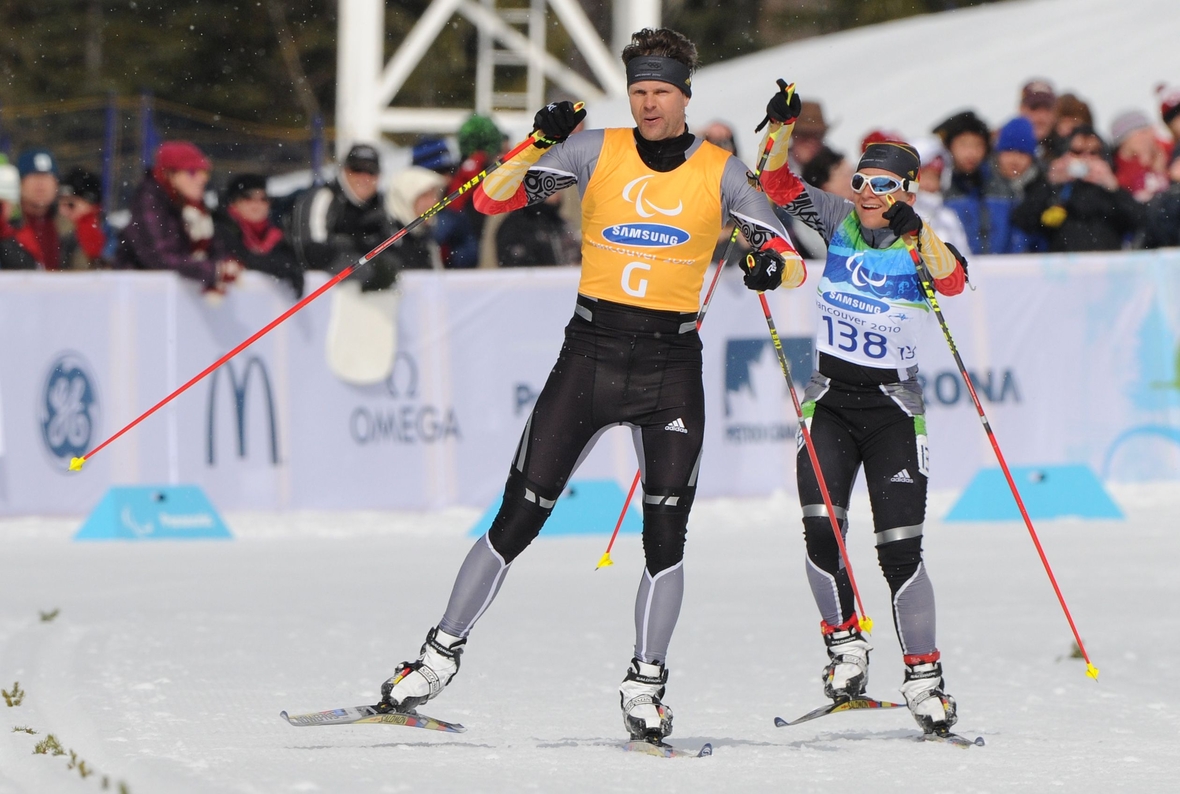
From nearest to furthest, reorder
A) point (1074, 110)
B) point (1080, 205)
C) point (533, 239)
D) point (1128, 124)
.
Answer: point (533, 239)
point (1080, 205)
point (1128, 124)
point (1074, 110)

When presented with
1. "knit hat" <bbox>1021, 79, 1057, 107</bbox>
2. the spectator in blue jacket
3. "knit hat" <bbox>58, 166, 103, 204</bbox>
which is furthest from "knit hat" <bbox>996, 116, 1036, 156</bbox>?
"knit hat" <bbox>58, 166, 103, 204</bbox>

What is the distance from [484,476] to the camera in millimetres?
11273

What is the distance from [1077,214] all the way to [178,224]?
5.61m

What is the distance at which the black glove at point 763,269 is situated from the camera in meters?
5.53

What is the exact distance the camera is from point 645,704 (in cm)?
565

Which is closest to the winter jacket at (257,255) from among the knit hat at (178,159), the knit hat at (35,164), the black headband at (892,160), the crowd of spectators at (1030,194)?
the knit hat at (178,159)

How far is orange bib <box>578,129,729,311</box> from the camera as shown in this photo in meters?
5.66

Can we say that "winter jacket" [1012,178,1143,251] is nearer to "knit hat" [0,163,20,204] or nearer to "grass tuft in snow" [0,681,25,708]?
"knit hat" [0,163,20,204]

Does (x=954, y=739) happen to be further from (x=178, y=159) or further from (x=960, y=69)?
(x=960, y=69)

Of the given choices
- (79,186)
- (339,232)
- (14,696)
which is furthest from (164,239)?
(14,696)

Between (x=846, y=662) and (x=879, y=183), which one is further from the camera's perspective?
(x=846, y=662)

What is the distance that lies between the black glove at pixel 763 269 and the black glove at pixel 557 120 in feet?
2.19

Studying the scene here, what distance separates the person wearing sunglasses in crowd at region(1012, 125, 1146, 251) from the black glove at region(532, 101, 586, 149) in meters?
6.90

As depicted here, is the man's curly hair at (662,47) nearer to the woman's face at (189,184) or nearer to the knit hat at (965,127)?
the woman's face at (189,184)
